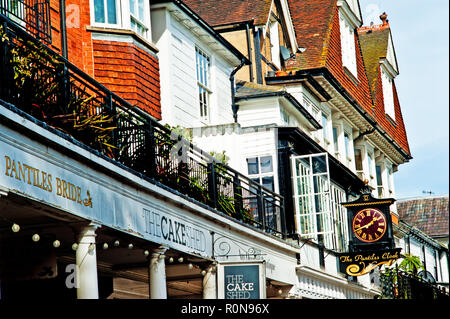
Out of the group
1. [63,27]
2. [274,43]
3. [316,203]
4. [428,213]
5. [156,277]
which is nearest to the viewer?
[156,277]

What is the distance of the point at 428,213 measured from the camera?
64250 millimetres

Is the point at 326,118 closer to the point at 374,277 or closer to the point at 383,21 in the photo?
the point at 374,277

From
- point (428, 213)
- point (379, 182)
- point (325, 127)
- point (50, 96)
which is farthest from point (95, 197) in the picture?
point (428, 213)

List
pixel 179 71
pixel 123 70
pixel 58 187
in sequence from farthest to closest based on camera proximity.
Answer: pixel 179 71 → pixel 123 70 → pixel 58 187

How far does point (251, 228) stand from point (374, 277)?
12.3 m

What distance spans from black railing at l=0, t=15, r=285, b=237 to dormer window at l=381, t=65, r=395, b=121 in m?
22.1

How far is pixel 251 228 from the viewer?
1908cm

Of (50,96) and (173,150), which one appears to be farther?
(173,150)

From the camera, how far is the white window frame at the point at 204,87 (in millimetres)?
23547

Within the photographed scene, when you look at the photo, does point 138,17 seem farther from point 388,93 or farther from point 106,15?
point 388,93

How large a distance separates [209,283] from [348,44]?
2085 cm

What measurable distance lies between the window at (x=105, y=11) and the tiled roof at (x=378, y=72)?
19793 mm

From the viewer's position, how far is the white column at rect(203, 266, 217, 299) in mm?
16922

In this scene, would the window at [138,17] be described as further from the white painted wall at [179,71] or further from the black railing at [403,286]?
the black railing at [403,286]
